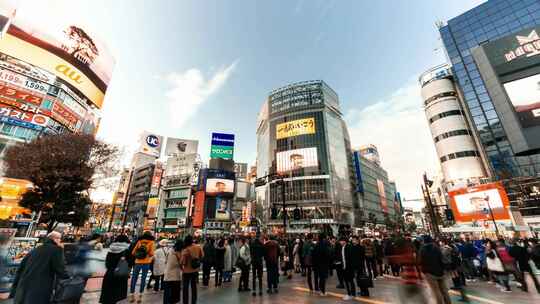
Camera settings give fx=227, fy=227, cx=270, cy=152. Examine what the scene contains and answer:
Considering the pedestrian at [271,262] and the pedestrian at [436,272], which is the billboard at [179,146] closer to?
the pedestrian at [271,262]

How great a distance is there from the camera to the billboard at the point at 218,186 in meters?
63.6

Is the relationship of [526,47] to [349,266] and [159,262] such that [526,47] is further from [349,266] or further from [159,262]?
[159,262]

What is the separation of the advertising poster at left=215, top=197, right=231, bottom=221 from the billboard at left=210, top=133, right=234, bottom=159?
491 inches

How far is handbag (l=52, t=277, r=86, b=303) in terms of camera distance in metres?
4.31

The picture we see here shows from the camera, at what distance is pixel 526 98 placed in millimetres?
29250

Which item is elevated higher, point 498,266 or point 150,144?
point 150,144

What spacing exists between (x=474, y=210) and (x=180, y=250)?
48.9m

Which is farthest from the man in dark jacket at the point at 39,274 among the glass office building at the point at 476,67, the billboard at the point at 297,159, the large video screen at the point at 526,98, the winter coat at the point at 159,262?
the billboard at the point at 297,159

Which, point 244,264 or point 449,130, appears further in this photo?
point 449,130

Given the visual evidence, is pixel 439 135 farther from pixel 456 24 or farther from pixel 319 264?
pixel 319 264

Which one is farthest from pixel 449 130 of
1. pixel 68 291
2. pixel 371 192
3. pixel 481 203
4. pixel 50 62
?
pixel 50 62

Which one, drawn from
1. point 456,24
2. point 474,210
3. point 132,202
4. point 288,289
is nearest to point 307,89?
point 456,24

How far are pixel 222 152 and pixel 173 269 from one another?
2378 inches

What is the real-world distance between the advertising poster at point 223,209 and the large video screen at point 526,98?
198ft
